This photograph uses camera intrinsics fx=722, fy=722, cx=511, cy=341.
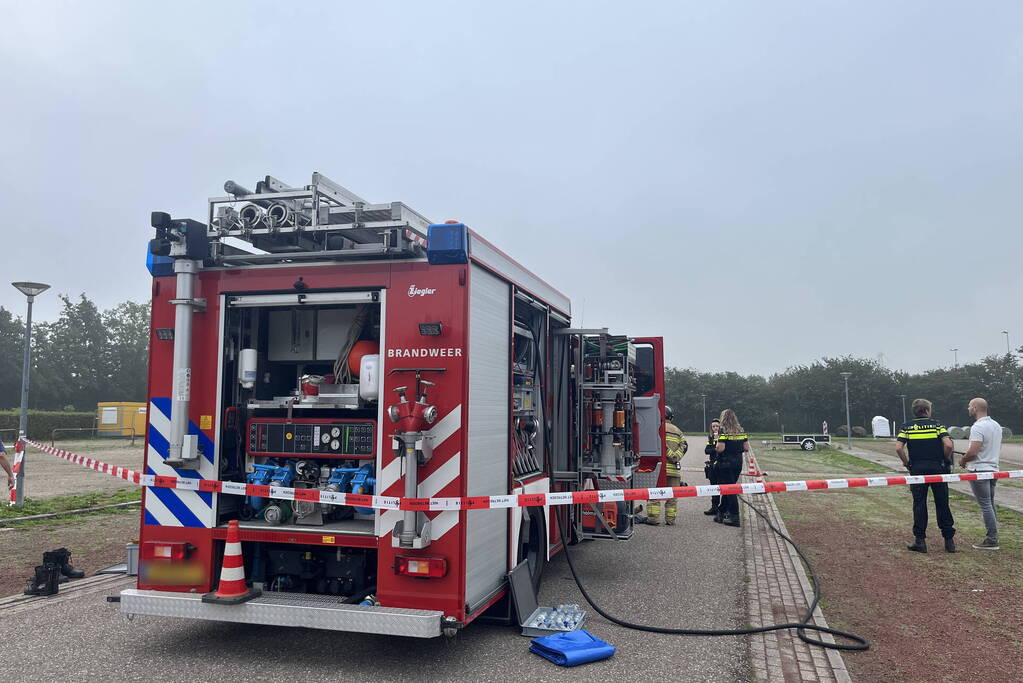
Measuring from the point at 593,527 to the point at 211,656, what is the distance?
150 inches

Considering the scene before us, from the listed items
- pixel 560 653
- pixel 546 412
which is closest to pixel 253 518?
pixel 560 653

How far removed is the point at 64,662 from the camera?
4598mm

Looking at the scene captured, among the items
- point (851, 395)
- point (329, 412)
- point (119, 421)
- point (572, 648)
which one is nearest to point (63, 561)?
point (329, 412)

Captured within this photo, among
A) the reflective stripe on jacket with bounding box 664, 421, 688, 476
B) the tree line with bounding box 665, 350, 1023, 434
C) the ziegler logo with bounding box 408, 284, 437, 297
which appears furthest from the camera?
the tree line with bounding box 665, 350, 1023, 434

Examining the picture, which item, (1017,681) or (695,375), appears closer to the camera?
(1017,681)

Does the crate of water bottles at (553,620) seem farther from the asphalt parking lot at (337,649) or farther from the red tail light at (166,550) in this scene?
the red tail light at (166,550)

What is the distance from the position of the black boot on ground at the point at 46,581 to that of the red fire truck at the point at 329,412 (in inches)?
76.3

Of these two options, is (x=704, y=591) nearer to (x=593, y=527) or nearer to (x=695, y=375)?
(x=593, y=527)

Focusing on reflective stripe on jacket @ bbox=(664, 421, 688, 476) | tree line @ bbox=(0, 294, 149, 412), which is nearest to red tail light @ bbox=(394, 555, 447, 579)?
reflective stripe on jacket @ bbox=(664, 421, 688, 476)

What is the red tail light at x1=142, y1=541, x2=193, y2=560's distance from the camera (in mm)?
4922

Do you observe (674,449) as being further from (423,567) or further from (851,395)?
(851,395)

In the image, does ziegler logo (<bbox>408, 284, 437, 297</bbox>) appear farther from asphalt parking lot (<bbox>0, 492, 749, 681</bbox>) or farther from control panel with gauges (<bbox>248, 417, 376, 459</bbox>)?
asphalt parking lot (<bbox>0, 492, 749, 681</bbox>)

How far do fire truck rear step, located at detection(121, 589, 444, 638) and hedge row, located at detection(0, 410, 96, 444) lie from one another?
34.2 meters

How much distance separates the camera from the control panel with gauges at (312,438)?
197 inches
